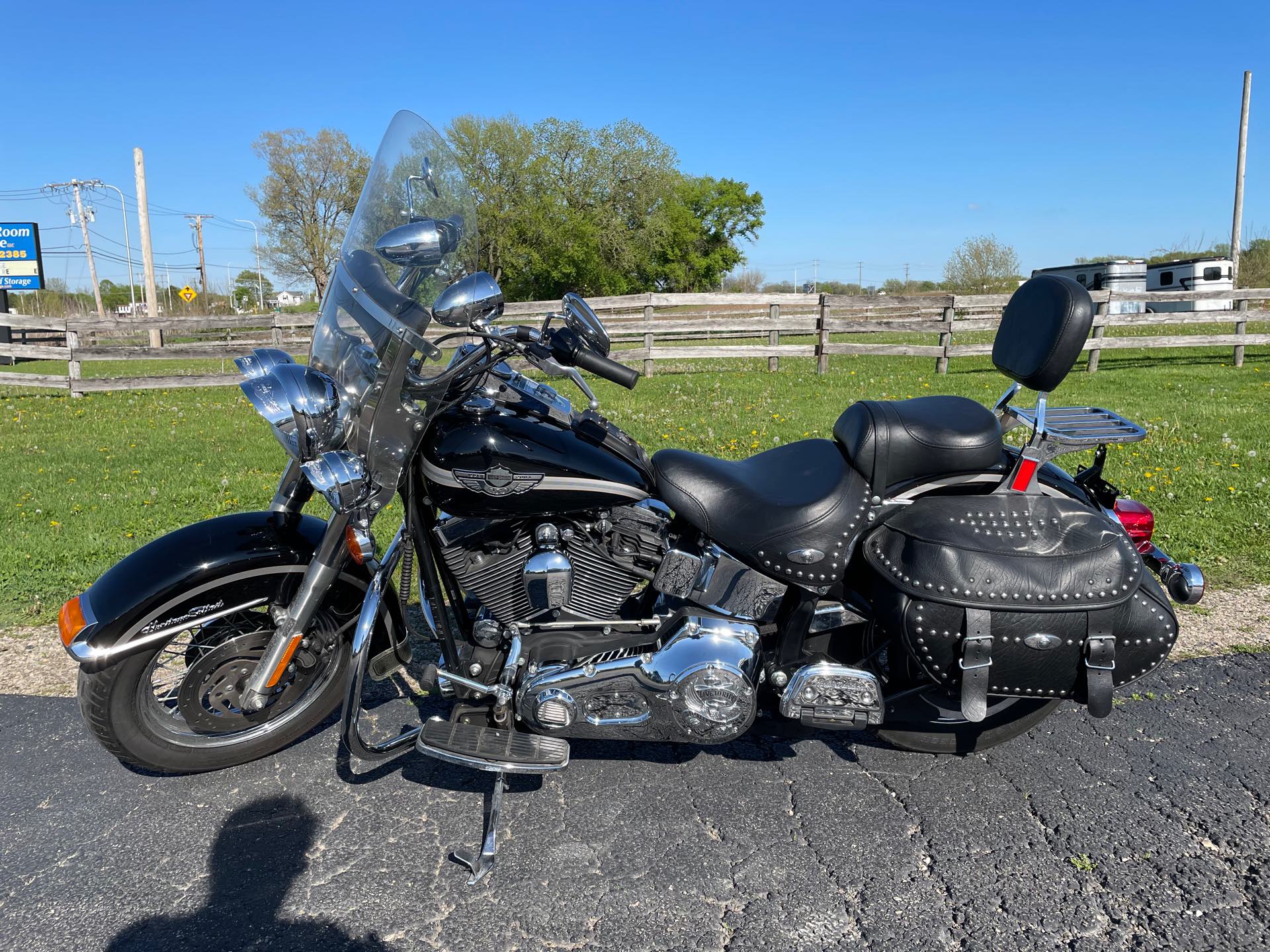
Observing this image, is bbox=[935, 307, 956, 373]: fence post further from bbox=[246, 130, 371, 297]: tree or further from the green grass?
bbox=[246, 130, 371, 297]: tree

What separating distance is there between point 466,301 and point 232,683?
1609 mm

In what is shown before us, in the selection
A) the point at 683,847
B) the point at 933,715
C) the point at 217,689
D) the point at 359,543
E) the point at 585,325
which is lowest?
the point at 683,847

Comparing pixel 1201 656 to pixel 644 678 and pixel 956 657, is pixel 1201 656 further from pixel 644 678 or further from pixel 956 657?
pixel 644 678

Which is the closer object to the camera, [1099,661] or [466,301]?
[466,301]

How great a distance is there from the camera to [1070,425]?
104 inches

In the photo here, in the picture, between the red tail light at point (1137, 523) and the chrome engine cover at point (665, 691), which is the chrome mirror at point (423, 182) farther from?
the red tail light at point (1137, 523)

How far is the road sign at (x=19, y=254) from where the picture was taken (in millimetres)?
27750

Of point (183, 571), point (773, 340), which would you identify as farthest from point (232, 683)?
point (773, 340)

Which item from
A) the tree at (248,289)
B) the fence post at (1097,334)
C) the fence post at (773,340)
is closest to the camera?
the fence post at (1097,334)

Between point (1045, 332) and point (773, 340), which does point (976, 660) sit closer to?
point (1045, 332)

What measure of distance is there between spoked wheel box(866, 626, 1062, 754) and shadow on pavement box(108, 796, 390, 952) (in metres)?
1.66

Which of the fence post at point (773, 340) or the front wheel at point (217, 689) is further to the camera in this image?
the fence post at point (773, 340)

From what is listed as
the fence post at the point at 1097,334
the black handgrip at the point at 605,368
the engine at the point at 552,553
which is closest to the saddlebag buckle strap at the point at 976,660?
the engine at the point at 552,553

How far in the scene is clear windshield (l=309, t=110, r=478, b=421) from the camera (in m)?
2.51
